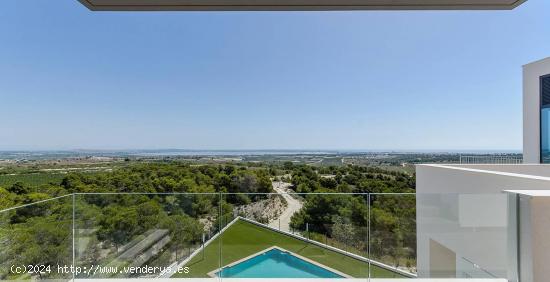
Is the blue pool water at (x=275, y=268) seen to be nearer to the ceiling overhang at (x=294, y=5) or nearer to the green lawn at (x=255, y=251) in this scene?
the green lawn at (x=255, y=251)

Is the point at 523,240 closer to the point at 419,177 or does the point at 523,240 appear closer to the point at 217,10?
the point at 217,10

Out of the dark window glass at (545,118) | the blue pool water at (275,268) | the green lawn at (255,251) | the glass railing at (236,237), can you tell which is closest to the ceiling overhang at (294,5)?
the glass railing at (236,237)

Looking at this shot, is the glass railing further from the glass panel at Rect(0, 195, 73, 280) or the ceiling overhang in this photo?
the ceiling overhang

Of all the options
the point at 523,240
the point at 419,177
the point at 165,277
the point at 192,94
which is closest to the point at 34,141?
the point at 192,94

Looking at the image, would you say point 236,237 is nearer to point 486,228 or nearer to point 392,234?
point 392,234

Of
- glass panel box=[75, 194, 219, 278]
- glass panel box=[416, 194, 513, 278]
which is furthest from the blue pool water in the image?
glass panel box=[416, 194, 513, 278]

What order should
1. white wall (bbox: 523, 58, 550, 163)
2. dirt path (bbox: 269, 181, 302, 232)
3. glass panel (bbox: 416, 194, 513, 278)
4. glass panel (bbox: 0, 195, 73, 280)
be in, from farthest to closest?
white wall (bbox: 523, 58, 550, 163) → dirt path (bbox: 269, 181, 302, 232) → glass panel (bbox: 0, 195, 73, 280) → glass panel (bbox: 416, 194, 513, 278)

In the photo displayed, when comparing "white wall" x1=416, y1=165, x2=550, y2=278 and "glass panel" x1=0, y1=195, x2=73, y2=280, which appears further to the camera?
"glass panel" x1=0, y1=195, x2=73, y2=280
